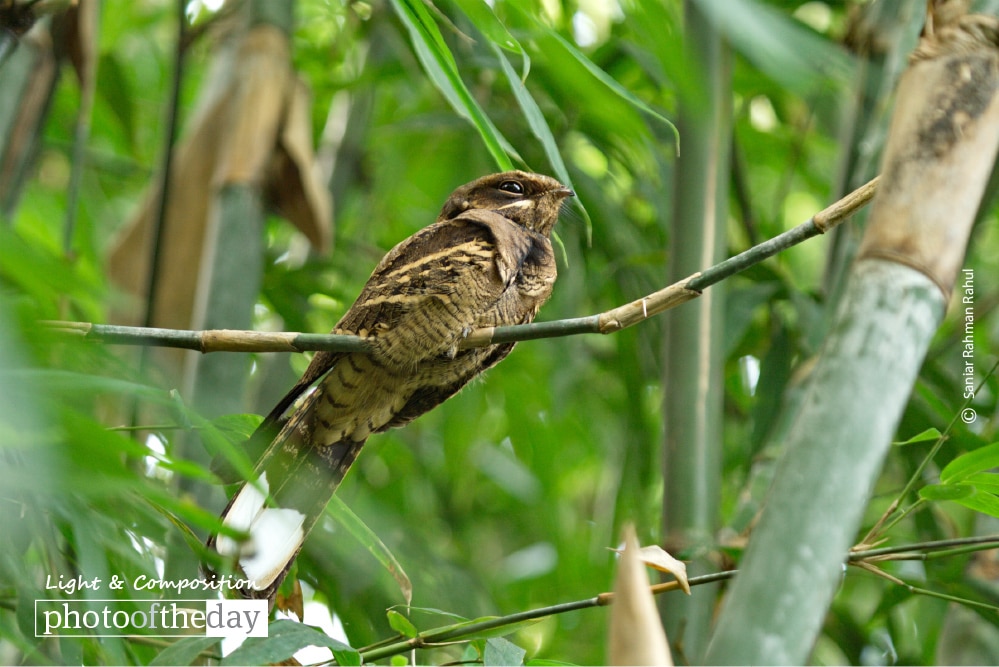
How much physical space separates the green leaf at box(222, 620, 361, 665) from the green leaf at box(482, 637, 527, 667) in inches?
5.7

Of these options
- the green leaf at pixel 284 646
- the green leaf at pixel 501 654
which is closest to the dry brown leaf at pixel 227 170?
the green leaf at pixel 284 646

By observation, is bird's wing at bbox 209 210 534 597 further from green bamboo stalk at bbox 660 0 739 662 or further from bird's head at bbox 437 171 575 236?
green bamboo stalk at bbox 660 0 739 662

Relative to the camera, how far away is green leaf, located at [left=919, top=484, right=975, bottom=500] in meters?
1.10

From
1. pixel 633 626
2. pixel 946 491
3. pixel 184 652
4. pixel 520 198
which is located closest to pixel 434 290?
pixel 520 198

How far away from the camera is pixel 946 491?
3.59 feet

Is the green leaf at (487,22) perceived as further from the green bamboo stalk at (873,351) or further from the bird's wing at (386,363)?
the bird's wing at (386,363)

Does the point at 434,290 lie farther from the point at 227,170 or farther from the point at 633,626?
the point at 633,626

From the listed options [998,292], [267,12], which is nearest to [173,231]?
[267,12]

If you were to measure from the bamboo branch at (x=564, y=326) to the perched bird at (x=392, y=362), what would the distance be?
0.36 m

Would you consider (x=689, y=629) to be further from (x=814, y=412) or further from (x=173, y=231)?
(x=173, y=231)

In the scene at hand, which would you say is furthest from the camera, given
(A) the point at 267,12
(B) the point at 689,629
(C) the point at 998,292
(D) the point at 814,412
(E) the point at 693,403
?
(C) the point at 998,292

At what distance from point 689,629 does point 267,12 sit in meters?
1.58

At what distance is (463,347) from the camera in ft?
4.48

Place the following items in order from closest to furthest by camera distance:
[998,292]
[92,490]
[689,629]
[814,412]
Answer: [92,490] < [814,412] < [689,629] < [998,292]
